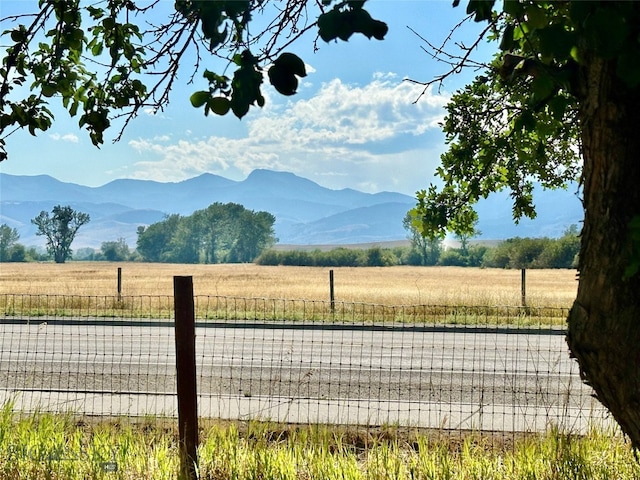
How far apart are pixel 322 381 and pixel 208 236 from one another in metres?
180

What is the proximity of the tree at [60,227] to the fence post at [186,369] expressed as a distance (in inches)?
4447

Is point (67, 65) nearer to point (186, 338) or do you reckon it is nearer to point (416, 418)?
point (186, 338)

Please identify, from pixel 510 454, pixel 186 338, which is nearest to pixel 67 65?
pixel 186 338

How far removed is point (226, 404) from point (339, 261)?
77728 millimetres

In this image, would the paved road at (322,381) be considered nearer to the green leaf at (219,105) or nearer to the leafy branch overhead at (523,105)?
the leafy branch overhead at (523,105)

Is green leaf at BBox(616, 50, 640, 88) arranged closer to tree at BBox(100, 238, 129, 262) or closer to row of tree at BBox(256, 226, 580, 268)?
row of tree at BBox(256, 226, 580, 268)

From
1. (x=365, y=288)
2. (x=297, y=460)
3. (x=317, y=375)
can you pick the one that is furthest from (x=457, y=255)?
(x=297, y=460)

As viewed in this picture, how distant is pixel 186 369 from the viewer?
4297mm

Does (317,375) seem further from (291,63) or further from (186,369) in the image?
(291,63)

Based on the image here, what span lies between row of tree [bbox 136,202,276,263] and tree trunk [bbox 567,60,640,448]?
163264 mm

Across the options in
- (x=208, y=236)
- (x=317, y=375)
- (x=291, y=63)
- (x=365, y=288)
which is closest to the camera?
(x=291, y=63)

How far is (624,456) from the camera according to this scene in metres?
4.25

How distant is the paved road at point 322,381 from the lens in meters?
6.92

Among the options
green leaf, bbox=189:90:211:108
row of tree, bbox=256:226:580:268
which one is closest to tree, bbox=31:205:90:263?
row of tree, bbox=256:226:580:268
